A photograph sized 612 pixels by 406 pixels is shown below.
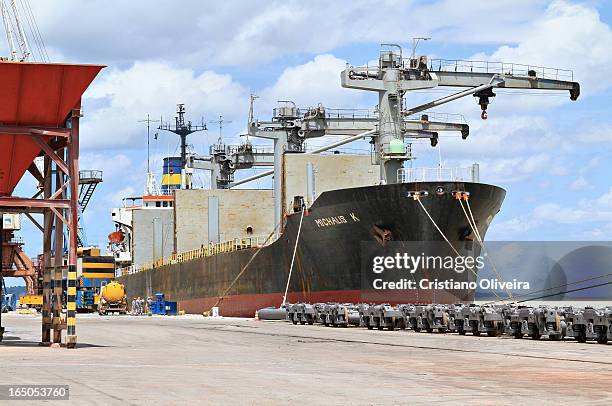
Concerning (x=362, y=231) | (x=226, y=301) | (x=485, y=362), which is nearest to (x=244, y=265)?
(x=226, y=301)

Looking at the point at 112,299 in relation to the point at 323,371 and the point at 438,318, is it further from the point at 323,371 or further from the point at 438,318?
the point at 323,371

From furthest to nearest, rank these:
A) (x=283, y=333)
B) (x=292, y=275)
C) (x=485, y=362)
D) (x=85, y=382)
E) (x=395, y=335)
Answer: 1. (x=292, y=275)
2. (x=283, y=333)
3. (x=395, y=335)
4. (x=485, y=362)
5. (x=85, y=382)

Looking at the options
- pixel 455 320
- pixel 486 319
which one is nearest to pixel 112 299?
pixel 455 320

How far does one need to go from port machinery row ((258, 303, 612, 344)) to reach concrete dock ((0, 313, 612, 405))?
0.69 m

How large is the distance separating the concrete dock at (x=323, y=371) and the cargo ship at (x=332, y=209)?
1476cm

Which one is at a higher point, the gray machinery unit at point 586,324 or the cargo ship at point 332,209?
the cargo ship at point 332,209

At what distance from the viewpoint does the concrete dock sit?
12625mm

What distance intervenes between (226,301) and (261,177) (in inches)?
556

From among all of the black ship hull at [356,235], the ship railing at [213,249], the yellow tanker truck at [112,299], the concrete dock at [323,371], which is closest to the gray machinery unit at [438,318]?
the concrete dock at [323,371]

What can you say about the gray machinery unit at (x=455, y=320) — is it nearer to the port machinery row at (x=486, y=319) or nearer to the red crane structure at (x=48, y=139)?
the port machinery row at (x=486, y=319)

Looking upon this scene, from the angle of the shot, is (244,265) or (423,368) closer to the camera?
(423,368)

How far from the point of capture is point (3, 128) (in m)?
24.0

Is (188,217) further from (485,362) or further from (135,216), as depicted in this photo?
(485,362)

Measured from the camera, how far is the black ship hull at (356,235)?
4156cm
